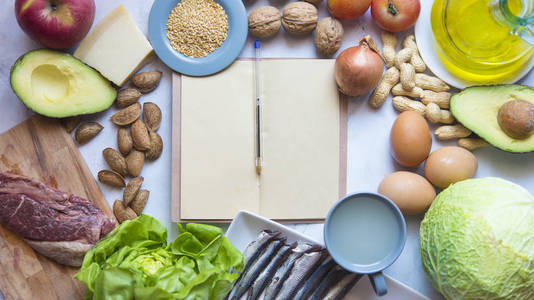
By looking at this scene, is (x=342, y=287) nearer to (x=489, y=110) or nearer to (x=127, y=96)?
(x=489, y=110)

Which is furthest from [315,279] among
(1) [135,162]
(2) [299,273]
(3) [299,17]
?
(3) [299,17]

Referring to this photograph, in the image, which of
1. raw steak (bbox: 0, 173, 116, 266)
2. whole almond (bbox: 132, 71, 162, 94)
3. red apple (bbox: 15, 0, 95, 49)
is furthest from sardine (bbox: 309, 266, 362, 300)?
red apple (bbox: 15, 0, 95, 49)

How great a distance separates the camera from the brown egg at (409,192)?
3.43ft

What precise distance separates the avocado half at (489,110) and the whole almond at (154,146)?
70cm

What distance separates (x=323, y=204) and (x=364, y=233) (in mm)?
132

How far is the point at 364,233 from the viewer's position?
1.04 meters

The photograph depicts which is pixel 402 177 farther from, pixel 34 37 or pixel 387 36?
pixel 34 37

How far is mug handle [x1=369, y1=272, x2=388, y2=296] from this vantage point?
0.99 metres

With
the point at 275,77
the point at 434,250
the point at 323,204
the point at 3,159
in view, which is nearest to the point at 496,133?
the point at 434,250

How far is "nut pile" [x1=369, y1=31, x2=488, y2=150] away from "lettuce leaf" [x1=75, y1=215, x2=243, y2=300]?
0.52 m

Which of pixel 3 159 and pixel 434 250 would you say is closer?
pixel 434 250

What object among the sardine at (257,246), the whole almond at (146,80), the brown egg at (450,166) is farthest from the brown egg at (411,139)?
the whole almond at (146,80)

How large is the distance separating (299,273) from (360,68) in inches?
18.8

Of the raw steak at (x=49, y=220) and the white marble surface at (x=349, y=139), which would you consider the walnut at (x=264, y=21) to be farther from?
the raw steak at (x=49, y=220)
